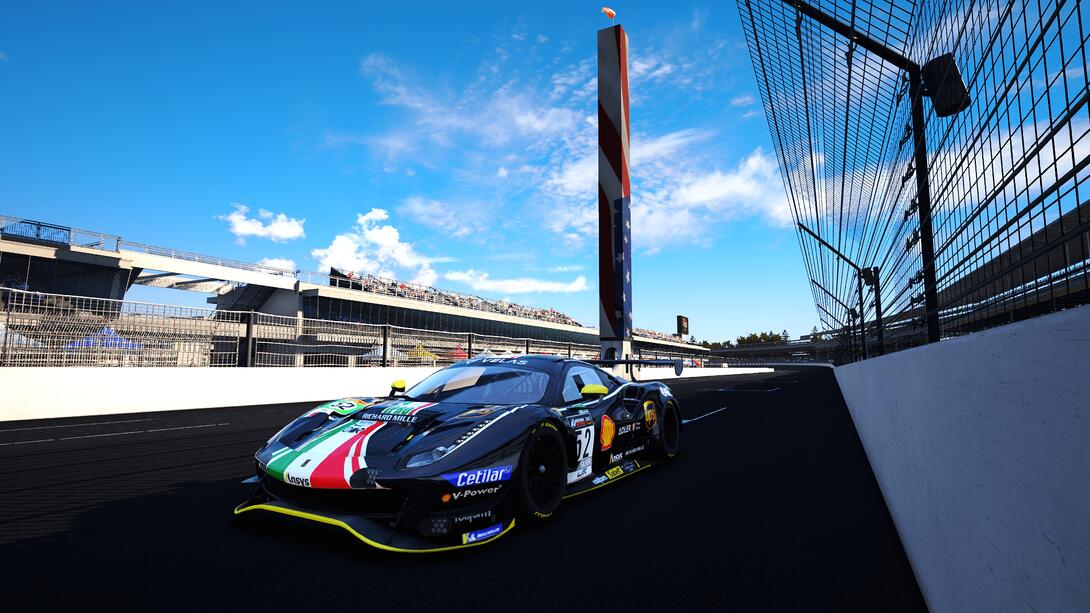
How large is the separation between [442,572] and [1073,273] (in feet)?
9.39

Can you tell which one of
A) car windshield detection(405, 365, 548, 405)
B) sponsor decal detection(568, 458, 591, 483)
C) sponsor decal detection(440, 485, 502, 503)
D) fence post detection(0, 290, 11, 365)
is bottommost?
sponsor decal detection(568, 458, 591, 483)

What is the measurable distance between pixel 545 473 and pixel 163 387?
37.4 feet

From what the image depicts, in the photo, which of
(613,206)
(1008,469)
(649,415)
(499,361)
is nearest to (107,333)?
(499,361)

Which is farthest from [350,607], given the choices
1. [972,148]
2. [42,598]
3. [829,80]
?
[829,80]

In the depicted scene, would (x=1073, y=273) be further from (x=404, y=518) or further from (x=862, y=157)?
(x=862, y=157)

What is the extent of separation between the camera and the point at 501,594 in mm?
2645

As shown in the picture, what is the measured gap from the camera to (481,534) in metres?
3.22

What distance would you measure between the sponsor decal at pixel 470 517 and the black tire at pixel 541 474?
31cm

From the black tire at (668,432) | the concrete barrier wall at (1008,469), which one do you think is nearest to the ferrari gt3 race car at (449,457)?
the black tire at (668,432)

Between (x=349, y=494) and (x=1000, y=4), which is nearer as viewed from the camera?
(x=1000, y=4)

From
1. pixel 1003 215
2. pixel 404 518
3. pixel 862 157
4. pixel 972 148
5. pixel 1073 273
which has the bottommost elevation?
pixel 404 518

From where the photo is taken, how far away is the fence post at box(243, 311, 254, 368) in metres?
12.6

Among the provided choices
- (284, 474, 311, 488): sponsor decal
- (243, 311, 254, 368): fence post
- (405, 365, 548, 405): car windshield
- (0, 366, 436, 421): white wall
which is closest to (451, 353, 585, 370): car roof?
(405, 365, 548, 405): car windshield

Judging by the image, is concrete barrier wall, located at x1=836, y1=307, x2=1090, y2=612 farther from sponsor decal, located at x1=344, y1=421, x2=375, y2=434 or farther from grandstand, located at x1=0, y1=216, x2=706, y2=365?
grandstand, located at x1=0, y1=216, x2=706, y2=365
